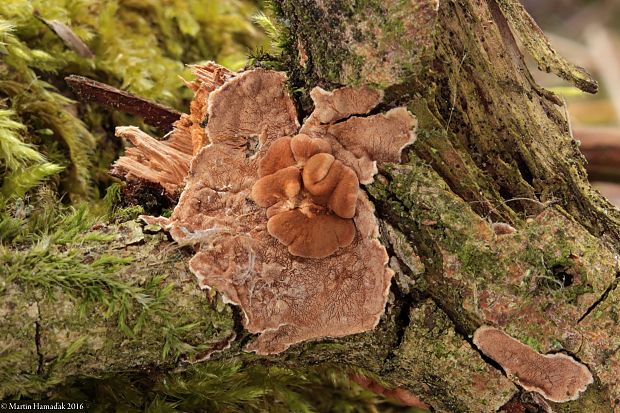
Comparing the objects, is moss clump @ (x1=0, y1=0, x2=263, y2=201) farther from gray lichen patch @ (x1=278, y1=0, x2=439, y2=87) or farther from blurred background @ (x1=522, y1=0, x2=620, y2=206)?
blurred background @ (x1=522, y1=0, x2=620, y2=206)

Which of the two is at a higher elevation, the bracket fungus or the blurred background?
the bracket fungus

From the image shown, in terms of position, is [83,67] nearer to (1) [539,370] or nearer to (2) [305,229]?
(2) [305,229]

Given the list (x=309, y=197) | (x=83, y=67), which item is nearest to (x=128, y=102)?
(x=83, y=67)

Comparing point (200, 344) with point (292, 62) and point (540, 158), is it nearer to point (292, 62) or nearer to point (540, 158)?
point (292, 62)

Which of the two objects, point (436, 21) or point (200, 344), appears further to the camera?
point (200, 344)

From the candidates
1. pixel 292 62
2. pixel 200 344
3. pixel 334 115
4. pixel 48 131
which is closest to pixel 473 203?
pixel 334 115

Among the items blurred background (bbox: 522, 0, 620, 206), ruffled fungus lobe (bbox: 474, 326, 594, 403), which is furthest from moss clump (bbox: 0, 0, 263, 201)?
blurred background (bbox: 522, 0, 620, 206)

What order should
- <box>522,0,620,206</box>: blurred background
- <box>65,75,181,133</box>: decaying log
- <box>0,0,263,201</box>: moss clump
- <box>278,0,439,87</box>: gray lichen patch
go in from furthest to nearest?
<box>522,0,620,206</box>: blurred background, <box>0,0,263,201</box>: moss clump, <box>65,75,181,133</box>: decaying log, <box>278,0,439,87</box>: gray lichen patch
